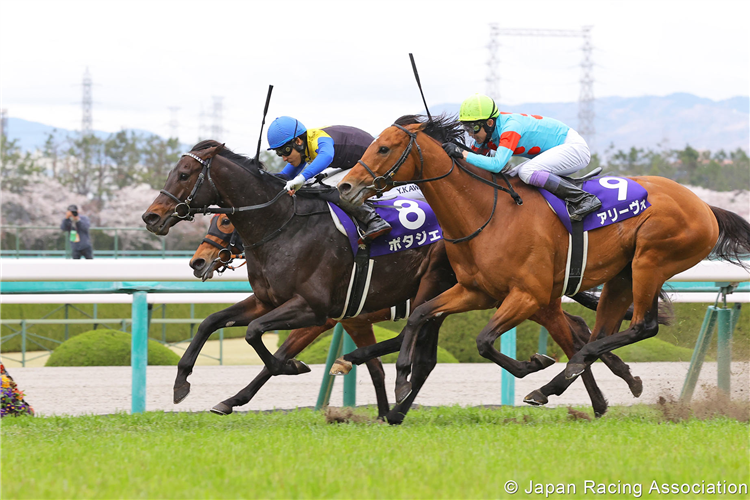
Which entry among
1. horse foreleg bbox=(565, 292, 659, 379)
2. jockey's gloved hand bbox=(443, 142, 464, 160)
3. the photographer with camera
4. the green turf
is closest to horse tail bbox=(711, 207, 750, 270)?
horse foreleg bbox=(565, 292, 659, 379)

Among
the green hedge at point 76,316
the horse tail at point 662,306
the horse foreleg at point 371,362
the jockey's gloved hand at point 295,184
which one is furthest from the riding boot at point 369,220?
the green hedge at point 76,316

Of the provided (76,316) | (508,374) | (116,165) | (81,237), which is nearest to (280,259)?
(508,374)

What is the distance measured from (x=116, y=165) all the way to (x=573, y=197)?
4075 cm

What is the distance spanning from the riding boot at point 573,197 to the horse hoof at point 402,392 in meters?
1.30

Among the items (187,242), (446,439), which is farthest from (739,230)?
(187,242)

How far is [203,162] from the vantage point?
16.8 feet

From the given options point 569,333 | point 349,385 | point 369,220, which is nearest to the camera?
point 369,220

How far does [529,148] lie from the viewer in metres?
5.06

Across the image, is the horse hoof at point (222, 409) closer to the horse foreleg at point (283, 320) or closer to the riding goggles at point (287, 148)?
the horse foreleg at point (283, 320)

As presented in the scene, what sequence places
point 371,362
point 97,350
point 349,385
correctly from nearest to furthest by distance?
point 371,362 → point 349,385 → point 97,350

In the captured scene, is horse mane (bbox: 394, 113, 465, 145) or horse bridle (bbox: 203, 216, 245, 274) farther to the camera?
horse bridle (bbox: 203, 216, 245, 274)

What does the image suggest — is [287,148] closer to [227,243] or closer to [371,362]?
[227,243]

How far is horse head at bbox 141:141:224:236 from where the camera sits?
4875 mm

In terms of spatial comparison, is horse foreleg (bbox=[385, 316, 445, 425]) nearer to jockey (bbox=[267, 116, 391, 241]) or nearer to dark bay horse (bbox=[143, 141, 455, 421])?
dark bay horse (bbox=[143, 141, 455, 421])
